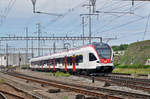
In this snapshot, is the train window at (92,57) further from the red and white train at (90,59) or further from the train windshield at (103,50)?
the train windshield at (103,50)

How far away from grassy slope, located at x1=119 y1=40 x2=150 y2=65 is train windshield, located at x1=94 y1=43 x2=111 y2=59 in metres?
A: 22.6

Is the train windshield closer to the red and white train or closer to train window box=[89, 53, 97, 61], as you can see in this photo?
the red and white train

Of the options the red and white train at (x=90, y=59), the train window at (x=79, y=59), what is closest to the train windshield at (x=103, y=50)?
the red and white train at (x=90, y=59)

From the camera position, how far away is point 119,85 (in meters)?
19.6

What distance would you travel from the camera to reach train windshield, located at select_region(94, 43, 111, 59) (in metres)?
27.0

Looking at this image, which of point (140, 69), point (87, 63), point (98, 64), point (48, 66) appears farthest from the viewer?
point (48, 66)

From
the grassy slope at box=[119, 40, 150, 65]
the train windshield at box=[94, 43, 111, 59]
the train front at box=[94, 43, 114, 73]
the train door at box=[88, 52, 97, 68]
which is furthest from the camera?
the grassy slope at box=[119, 40, 150, 65]

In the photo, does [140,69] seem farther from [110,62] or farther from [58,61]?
[110,62]

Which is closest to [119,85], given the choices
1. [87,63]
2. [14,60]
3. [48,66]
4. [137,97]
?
[137,97]

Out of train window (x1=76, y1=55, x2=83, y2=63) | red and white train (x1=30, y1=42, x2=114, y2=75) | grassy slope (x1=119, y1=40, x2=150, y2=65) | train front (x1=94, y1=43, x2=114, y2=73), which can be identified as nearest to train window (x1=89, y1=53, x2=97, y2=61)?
red and white train (x1=30, y1=42, x2=114, y2=75)

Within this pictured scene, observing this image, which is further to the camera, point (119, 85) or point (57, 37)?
point (57, 37)

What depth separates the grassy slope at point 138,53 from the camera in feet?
166

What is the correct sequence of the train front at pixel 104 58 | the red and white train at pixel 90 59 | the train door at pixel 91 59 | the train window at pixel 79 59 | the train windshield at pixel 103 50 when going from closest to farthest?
the train front at pixel 104 58
the red and white train at pixel 90 59
the train windshield at pixel 103 50
the train door at pixel 91 59
the train window at pixel 79 59

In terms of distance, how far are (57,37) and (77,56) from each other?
88.6 feet
